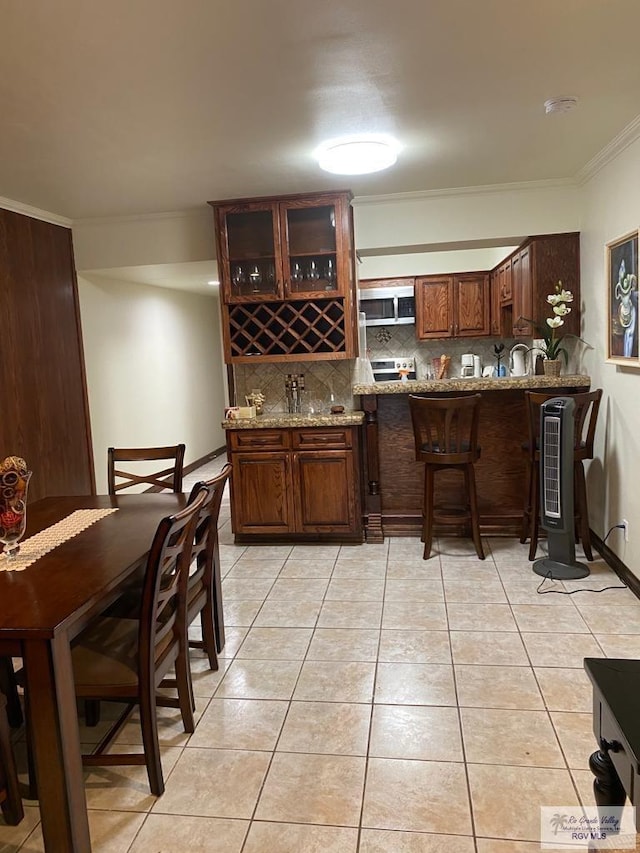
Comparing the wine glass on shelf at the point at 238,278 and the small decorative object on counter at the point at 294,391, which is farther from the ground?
the wine glass on shelf at the point at 238,278

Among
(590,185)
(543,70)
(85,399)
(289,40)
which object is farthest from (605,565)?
(85,399)

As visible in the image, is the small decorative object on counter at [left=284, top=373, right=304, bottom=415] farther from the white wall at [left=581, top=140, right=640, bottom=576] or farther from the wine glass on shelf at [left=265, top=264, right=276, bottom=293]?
the white wall at [left=581, top=140, right=640, bottom=576]

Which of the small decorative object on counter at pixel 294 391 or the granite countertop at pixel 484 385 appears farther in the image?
the small decorative object on counter at pixel 294 391

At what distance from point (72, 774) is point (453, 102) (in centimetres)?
289

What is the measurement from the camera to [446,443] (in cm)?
381

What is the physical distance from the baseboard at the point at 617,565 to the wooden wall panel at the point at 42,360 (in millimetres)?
3731

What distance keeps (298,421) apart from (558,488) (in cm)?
173

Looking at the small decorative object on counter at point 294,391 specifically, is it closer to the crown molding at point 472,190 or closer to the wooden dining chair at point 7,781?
the crown molding at point 472,190

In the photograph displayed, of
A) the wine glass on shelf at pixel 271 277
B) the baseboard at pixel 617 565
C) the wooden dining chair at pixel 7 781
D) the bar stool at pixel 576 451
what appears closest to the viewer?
the wooden dining chair at pixel 7 781

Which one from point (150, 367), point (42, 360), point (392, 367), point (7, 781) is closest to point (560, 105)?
point (7, 781)

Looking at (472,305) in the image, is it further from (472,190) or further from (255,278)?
(255,278)

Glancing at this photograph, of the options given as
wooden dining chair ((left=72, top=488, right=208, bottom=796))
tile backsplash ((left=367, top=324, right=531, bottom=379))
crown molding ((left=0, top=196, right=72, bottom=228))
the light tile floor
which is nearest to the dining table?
wooden dining chair ((left=72, top=488, right=208, bottom=796))

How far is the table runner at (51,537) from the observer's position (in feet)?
6.57

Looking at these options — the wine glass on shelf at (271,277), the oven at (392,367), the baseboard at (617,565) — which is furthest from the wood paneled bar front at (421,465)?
the oven at (392,367)
